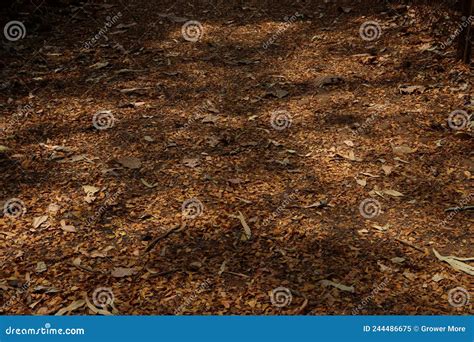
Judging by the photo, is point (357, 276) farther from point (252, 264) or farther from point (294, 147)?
point (294, 147)

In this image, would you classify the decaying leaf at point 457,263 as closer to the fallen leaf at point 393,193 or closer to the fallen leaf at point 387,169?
the fallen leaf at point 393,193

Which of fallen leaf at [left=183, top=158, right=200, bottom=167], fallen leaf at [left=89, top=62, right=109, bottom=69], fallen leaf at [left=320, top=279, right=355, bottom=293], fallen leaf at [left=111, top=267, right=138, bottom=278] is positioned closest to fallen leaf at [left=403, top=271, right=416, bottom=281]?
fallen leaf at [left=320, top=279, right=355, bottom=293]

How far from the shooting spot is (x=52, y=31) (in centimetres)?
795

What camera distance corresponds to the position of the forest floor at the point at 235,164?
3.79 metres

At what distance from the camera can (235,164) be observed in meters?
5.16

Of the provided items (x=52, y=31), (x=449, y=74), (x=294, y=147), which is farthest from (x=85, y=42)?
(x=449, y=74)

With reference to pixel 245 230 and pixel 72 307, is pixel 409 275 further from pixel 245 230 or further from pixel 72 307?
pixel 72 307

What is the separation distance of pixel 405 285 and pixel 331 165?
5.38ft

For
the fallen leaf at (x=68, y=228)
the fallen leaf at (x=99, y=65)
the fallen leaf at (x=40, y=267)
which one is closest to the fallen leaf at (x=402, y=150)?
the fallen leaf at (x=68, y=228)

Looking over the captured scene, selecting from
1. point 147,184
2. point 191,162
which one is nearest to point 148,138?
point 191,162

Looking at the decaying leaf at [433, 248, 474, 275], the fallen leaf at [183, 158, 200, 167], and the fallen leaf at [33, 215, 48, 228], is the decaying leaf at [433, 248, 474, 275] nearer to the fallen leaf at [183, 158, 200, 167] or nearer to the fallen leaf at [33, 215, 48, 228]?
the fallen leaf at [183, 158, 200, 167]

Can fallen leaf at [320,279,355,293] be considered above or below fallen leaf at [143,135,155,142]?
below

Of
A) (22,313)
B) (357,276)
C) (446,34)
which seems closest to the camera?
(22,313)

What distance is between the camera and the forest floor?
12.4ft
